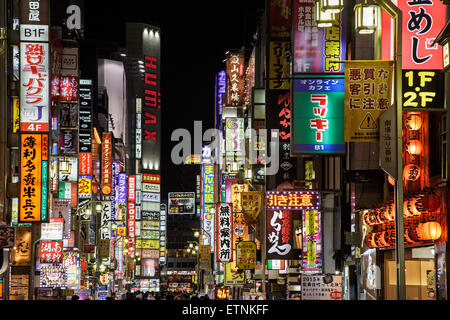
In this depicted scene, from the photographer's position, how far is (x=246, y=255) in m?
45.1

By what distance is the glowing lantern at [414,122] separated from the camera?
64.8 feet

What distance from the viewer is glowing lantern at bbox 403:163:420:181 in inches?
771

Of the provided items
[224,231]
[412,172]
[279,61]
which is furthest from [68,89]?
[412,172]

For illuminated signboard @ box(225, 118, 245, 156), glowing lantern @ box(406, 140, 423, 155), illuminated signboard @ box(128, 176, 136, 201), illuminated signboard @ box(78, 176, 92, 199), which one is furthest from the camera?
illuminated signboard @ box(128, 176, 136, 201)

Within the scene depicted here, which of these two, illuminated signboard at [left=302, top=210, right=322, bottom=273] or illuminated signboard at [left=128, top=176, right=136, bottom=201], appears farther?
illuminated signboard at [left=128, top=176, right=136, bottom=201]

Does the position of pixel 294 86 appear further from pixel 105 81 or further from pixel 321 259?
pixel 105 81

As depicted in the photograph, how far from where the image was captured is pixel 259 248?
5322 cm

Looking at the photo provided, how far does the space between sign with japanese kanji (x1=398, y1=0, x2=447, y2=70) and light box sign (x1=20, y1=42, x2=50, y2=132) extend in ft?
57.7

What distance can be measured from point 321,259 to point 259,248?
1980 cm

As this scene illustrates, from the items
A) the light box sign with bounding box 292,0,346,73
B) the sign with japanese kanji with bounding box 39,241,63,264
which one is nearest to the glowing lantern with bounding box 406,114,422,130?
the light box sign with bounding box 292,0,346,73

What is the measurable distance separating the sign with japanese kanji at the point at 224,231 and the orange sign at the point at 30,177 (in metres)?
20.3

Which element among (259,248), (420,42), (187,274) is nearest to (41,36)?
(420,42)

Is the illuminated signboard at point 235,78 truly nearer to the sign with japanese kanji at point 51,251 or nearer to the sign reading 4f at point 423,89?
the sign with japanese kanji at point 51,251

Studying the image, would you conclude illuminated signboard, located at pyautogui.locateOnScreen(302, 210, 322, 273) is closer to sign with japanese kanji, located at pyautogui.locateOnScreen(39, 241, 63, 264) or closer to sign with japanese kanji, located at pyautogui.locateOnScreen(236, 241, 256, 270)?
sign with japanese kanji, located at pyautogui.locateOnScreen(236, 241, 256, 270)
